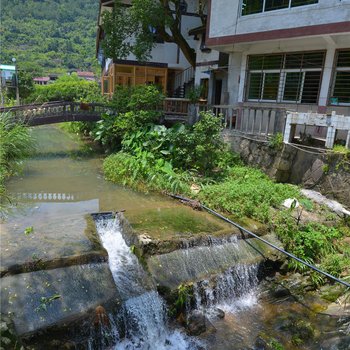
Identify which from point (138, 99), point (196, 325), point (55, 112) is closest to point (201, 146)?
point (138, 99)

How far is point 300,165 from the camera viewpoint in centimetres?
1122

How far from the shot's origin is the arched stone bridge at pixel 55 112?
1501cm

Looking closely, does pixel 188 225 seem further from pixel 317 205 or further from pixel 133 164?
pixel 133 164

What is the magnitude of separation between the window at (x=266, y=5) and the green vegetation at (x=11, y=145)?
10360mm

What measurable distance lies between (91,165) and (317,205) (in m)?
10.1

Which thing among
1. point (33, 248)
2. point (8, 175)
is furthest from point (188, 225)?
point (8, 175)

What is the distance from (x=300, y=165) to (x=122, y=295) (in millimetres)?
7528

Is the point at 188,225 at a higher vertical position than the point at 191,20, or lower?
lower

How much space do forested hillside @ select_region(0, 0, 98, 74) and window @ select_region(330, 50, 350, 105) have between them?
3037 inches

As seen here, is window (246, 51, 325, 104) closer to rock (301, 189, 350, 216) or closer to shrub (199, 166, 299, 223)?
rock (301, 189, 350, 216)

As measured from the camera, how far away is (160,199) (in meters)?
11.1

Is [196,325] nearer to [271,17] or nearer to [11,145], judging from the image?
[11,145]

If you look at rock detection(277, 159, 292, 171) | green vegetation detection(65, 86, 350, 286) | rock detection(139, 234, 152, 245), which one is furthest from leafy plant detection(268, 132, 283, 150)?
rock detection(139, 234, 152, 245)

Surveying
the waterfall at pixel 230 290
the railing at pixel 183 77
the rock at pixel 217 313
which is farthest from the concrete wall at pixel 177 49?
the rock at pixel 217 313
